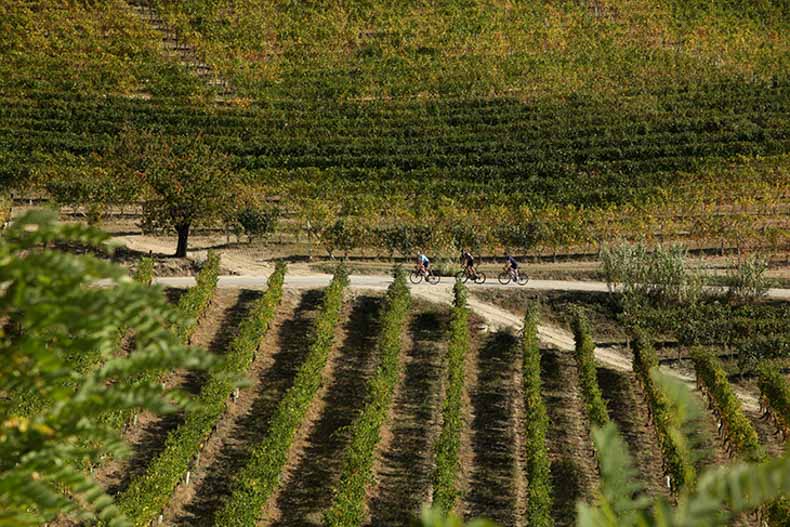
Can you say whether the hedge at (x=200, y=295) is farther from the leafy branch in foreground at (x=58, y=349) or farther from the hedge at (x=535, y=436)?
the leafy branch in foreground at (x=58, y=349)

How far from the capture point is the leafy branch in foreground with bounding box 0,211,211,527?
6.07 m

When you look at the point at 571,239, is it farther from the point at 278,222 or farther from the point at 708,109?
the point at 708,109

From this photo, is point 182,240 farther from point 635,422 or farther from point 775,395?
point 775,395

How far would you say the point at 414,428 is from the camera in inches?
1293

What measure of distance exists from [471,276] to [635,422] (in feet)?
38.6

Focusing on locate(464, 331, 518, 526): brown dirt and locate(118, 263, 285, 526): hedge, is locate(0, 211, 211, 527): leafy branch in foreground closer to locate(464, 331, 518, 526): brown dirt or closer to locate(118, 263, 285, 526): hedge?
locate(118, 263, 285, 526): hedge

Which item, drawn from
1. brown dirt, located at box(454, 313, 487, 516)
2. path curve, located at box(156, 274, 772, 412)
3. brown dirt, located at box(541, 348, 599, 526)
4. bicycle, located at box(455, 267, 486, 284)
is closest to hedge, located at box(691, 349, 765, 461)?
path curve, located at box(156, 274, 772, 412)

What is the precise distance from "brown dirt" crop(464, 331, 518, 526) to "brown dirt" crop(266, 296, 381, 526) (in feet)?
11.4

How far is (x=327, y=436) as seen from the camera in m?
31.8

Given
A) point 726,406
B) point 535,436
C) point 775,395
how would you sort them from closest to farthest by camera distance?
1. point 535,436
2. point 726,406
3. point 775,395

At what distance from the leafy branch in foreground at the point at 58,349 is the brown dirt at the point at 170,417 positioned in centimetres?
1520

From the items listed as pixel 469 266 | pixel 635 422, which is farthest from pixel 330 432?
pixel 469 266

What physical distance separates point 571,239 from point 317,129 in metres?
22.5

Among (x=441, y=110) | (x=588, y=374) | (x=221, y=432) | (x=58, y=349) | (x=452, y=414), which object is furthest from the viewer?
(x=441, y=110)
